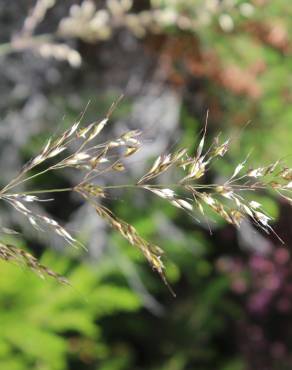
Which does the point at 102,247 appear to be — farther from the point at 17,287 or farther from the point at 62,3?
the point at 62,3

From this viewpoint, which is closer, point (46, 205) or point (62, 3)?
point (62, 3)

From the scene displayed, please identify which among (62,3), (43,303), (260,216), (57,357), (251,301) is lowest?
(251,301)

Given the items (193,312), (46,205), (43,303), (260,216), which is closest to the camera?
(260,216)

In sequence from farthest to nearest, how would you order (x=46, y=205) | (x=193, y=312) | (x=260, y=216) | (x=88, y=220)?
(x=193, y=312), (x=46, y=205), (x=88, y=220), (x=260, y=216)

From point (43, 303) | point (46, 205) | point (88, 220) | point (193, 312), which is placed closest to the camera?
point (43, 303)

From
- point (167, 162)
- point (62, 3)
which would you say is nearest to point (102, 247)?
point (62, 3)

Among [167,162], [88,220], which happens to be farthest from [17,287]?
[167,162]

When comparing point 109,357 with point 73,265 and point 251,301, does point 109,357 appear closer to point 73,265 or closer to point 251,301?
point 73,265

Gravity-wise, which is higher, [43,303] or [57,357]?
[43,303]

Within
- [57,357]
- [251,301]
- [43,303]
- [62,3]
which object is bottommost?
[251,301]
